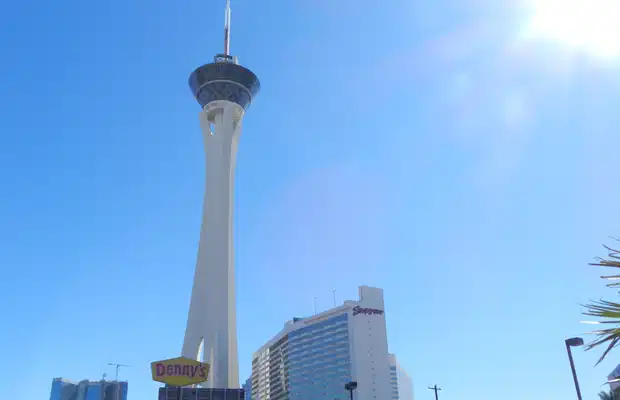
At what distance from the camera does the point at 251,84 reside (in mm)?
98438

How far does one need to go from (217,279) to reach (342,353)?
97.7 m

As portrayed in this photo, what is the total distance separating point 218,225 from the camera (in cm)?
8681

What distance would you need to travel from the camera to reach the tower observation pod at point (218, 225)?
3211 inches

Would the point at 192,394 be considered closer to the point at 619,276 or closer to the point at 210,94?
the point at 210,94

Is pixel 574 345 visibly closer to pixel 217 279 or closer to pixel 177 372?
pixel 177 372

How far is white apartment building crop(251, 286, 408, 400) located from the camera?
16938 cm

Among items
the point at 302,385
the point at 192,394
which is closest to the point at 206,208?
the point at 192,394

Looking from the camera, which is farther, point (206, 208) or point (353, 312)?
point (353, 312)

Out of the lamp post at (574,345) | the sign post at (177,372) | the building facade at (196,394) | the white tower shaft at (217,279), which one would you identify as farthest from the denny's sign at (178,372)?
the lamp post at (574,345)

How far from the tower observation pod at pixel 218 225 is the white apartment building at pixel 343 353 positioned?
90.9 metres

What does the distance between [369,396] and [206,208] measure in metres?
99.3

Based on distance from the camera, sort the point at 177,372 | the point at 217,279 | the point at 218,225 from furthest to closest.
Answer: the point at 218,225 < the point at 217,279 < the point at 177,372

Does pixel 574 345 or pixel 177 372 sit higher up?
pixel 177 372

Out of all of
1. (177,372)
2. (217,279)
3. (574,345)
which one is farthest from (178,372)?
(574,345)
